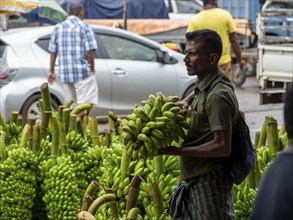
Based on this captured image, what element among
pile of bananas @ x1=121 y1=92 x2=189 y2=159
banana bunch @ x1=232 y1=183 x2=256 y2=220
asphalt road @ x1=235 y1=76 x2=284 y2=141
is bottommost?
asphalt road @ x1=235 y1=76 x2=284 y2=141

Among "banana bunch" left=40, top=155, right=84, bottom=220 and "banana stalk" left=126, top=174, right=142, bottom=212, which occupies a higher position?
"banana stalk" left=126, top=174, right=142, bottom=212

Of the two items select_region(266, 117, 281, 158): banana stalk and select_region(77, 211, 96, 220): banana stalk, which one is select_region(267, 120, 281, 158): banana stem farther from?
select_region(77, 211, 96, 220): banana stalk

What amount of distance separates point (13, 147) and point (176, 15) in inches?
713

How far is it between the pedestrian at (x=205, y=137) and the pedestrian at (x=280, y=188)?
131 centimetres

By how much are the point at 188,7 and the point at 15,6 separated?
44.0 ft

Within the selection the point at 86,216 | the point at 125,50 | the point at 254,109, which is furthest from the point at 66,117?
the point at 254,109

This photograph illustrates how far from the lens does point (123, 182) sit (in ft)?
17.5

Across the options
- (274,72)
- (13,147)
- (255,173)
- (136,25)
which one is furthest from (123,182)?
(136,25)

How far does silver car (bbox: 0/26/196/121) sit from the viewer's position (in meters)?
11.9

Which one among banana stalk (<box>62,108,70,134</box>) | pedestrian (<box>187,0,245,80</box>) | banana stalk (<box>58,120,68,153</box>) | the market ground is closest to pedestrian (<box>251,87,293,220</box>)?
banana stalk (<box>58,120,68,153</box>)

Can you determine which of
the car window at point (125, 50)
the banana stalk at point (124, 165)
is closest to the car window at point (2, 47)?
the car window at point (125, 50)

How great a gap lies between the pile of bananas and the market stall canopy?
21.6 ft

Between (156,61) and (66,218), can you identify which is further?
(156,61)

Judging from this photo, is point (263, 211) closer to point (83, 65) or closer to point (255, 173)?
point (255, 173)
